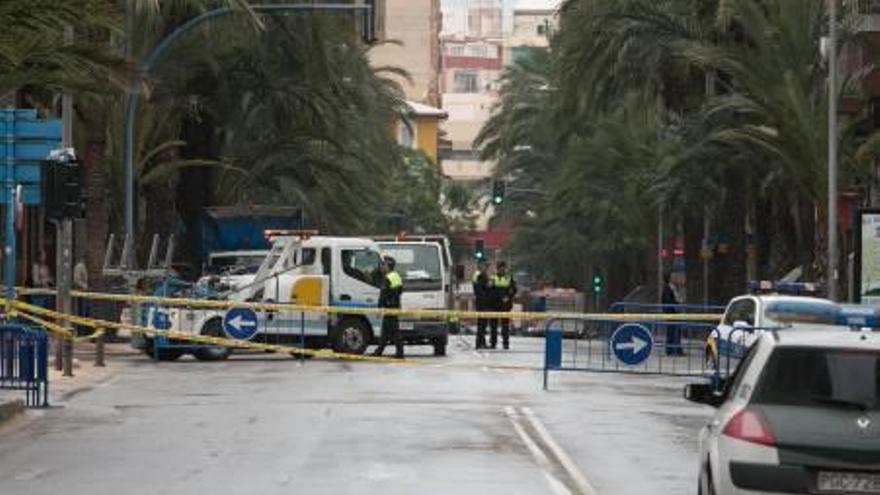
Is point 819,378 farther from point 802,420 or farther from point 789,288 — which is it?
point 789,288

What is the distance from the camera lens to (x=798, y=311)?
26.8 metres

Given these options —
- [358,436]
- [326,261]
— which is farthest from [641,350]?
[358,436]

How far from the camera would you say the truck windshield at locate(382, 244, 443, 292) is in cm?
3675

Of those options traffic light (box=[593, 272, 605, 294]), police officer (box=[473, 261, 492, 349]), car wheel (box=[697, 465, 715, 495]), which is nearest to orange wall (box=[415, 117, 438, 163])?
traffic light (box=[593, 272, 605, 294])

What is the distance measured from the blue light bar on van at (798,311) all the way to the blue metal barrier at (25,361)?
35.4 ft

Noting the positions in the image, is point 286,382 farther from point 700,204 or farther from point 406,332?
point 700,204

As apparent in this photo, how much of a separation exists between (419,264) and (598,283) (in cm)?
3770

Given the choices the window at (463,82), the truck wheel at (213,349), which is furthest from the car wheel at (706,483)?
the window at (463,82)

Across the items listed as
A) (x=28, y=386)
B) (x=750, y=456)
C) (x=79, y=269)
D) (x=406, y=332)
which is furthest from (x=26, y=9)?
(x=79, y=269)

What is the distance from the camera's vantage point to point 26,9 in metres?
17.6

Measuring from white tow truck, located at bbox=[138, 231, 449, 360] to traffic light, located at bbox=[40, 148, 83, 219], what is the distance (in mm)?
5421

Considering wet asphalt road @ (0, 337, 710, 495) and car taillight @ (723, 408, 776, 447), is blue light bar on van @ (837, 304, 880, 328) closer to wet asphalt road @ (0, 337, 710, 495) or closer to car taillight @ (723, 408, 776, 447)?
wet asphalt road @ (0, 337, 710, 495)

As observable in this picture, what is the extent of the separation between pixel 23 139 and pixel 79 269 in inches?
494

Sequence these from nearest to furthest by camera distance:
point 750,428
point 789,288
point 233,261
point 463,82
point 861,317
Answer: point 750,428, point 861,317, point 789,288, point 233,261, point 463,82
